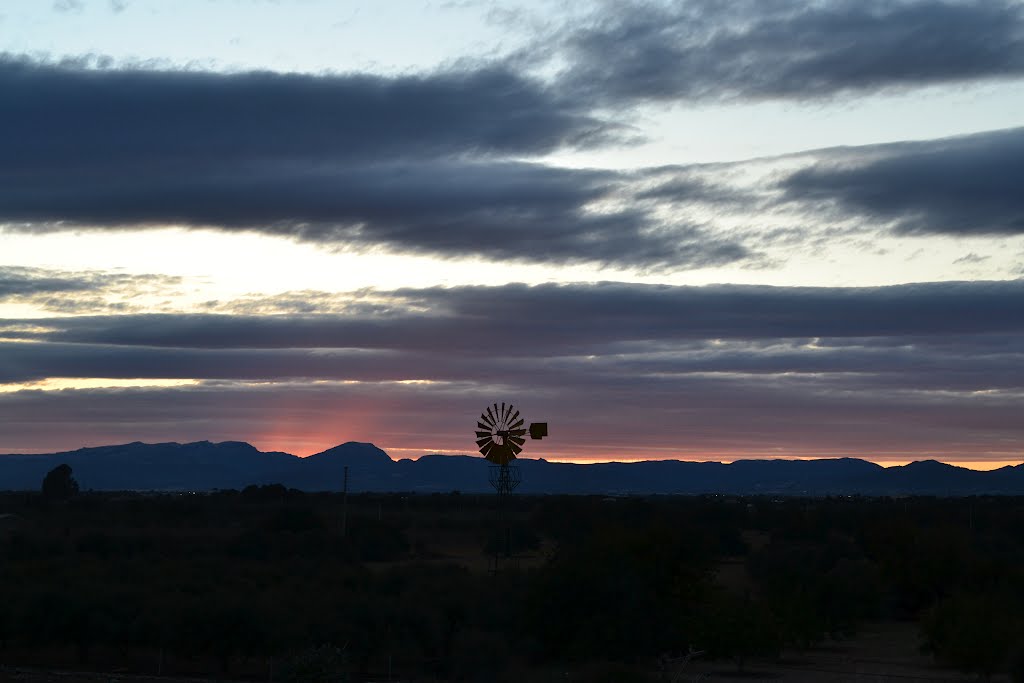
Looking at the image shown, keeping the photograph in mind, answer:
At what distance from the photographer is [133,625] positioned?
158ft

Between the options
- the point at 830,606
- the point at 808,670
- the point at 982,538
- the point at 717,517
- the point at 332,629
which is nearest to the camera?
the point at 332,629

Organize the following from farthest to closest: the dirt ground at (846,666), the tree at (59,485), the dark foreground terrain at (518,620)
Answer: the tree at (59,485) → the dirt ground at (846,666) → the dark foreground terrain at (518,620)

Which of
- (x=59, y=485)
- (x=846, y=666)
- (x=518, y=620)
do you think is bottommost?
(x=846, y=666)

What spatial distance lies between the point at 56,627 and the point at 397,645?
1307cm

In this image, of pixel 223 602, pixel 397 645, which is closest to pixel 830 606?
pixel 397 645

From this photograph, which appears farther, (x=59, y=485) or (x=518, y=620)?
(x=59, y=485)

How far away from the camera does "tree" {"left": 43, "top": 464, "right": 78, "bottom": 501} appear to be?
183m

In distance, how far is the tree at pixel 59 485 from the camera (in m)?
183

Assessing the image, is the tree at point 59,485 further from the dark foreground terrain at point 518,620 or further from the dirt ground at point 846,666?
the dirt ground at point 846,666

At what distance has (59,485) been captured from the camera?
609ft

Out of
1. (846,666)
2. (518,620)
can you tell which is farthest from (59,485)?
(846,666)

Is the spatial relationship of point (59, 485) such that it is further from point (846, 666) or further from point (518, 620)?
point (846, 666)

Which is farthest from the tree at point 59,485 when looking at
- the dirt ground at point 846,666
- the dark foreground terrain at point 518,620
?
the dirt ground at point 846,666

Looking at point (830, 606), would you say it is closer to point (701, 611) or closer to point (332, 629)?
point (701, 611)
